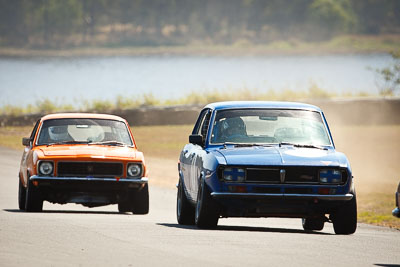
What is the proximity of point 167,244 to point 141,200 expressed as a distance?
4.51 meters

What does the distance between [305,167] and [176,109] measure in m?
29.7

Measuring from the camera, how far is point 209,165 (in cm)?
1277

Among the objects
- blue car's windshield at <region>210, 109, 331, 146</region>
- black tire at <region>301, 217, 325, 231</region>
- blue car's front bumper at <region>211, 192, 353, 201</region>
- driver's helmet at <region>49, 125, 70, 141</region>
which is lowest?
black tire at <region>301, 217, 325, 231</region>

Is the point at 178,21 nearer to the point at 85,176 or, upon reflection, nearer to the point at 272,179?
the point at 85,176

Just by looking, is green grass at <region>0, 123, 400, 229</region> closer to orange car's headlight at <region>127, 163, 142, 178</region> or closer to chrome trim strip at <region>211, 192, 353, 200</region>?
orange car's headlight at <region>127, 163, 142, 178</region>

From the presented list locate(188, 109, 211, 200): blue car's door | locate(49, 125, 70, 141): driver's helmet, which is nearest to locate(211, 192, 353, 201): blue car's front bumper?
locate(188, 109, 211, 200): blue car's door

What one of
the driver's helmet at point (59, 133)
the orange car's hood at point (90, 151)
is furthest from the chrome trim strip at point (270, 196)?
the driver's helmet at point (59, 133)

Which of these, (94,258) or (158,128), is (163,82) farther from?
(94,258)

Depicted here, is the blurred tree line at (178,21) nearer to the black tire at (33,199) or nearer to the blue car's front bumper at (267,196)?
the black tire at (33,199)

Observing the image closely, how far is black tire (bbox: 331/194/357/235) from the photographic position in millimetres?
12844

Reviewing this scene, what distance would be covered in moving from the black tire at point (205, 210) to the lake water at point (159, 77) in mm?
54787

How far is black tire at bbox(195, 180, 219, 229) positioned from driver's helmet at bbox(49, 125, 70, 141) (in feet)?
12.9

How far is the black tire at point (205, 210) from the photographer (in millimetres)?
12695

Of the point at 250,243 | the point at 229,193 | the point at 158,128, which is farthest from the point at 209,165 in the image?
the point at 158,128
